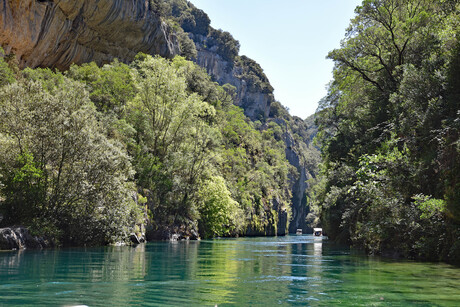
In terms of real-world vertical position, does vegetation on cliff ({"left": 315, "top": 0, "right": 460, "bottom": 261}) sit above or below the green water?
above

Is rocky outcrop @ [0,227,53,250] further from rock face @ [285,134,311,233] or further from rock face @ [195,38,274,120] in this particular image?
rock face @ [285,134,311,233]

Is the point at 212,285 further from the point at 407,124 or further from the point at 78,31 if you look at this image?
the point at 78,31

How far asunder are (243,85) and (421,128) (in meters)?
119

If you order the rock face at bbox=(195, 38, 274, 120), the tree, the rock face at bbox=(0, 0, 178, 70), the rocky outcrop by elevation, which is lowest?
the rocky outcrop

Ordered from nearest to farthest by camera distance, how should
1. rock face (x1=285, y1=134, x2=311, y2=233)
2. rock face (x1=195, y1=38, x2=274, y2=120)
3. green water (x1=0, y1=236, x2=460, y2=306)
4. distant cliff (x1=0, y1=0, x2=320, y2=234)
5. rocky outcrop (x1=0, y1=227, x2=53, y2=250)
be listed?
green water (x1=0, y1=236, x2=460, y2=306)
rocky outcrop (x1=0, y1=227, x2=53, y2=250)
distant cliff (x1=0, y1=0, x2=320, y2=234)
rock face (x1=195, y1=38, x2=274, y2=120)
rock face (x1=285, y1=134, x2=311, y2=233)

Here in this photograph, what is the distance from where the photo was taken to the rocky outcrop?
59.6ft

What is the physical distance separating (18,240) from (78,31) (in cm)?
3474

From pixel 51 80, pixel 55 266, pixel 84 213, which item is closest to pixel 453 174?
pixel 55 266

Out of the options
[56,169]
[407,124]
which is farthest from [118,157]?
[407,124]

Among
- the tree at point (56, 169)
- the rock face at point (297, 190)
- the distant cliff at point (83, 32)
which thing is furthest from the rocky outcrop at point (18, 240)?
the rock face at point (297, 190)

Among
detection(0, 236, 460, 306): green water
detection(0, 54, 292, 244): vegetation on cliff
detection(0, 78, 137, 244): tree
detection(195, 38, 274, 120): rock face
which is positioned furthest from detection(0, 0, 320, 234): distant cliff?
detection(195, 38, 274, 120): rock face

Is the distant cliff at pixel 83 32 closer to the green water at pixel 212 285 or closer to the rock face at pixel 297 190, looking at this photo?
the green water at pixel 212 285


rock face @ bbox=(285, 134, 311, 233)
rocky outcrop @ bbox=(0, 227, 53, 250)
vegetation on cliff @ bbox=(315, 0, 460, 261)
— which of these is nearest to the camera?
vegetation on cliff @ bbox=(315, 0, 460, 261)

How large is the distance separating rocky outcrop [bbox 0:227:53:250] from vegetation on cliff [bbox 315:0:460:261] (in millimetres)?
15719
